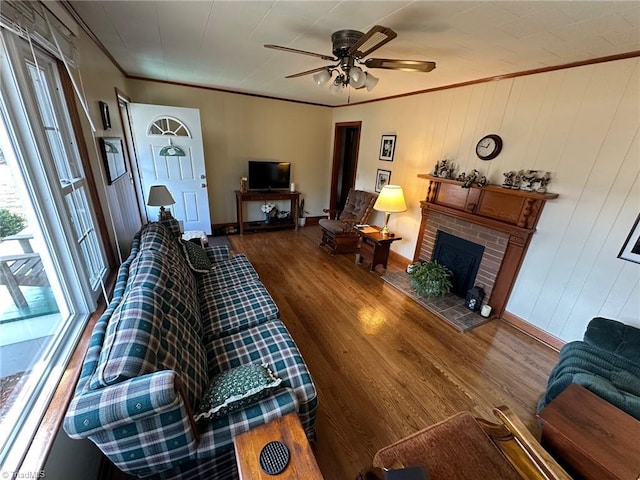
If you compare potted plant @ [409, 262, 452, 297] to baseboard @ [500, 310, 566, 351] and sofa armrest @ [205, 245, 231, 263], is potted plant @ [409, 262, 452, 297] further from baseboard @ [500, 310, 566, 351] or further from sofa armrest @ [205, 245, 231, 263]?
sofa armrest @ [205, 245, 231, 263]

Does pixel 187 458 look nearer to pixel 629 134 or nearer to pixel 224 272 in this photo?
pixel 224 272

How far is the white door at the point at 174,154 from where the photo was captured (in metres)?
3.52

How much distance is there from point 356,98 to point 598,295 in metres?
3.77

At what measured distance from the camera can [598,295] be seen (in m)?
2.06

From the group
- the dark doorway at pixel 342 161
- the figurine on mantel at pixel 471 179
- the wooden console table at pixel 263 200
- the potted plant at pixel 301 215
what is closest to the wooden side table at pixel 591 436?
the figurine on mantel at pixel 471 179

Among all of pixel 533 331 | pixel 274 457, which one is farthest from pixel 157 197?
pixel 533 331

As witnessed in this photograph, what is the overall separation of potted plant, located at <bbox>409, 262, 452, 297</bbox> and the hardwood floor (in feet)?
0.74

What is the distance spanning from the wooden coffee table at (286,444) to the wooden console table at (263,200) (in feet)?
12.5

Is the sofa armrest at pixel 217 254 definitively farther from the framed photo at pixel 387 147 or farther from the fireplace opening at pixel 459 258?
the framed photo at pixel 387 147

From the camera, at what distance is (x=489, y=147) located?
2.64 m

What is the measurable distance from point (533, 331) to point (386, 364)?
5.09 ft

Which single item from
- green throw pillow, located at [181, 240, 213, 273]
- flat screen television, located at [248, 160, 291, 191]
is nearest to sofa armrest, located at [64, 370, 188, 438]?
green throw pillow, located at [181, 240, 213, 273]

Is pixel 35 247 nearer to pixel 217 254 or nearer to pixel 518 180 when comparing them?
pixel 217 254

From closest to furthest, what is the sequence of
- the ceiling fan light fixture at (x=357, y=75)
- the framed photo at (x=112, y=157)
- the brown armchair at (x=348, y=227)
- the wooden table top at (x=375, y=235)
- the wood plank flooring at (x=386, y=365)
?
1. the wood plank flooring at (x=386, y=365)
2. the ceiling fan light fixture at (x=357, y=75)
3. the framed photo at (x=112, y=157)
4. the wooden table top at (x=375, y=235)
5. the brown armchair at (x=348, y=227)
